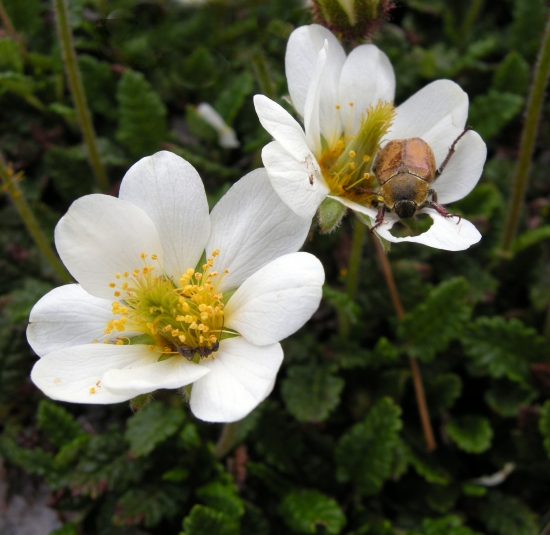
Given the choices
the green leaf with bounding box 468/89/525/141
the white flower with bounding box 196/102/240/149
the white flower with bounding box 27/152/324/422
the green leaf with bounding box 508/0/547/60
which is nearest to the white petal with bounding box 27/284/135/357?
the white flower with bounding box 27/152/324/422

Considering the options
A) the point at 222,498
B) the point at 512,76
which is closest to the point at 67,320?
the point at 222,498

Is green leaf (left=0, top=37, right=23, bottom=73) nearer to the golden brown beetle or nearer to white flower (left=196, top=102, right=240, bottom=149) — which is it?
white flower (left=196, top=102, right=240, bottom=149)

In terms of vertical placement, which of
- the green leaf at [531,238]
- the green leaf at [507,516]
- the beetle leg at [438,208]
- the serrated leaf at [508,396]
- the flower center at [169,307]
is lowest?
the green leaf at [507,516]

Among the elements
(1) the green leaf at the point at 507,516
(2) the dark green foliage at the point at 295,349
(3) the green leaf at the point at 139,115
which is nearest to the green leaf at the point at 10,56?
(2) the dark green foliage at the point at 295,349

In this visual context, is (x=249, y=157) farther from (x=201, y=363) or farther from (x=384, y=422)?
(x=201, y=363)

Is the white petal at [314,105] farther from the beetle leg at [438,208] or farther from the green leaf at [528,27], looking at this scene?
the green leaf at [528,27]

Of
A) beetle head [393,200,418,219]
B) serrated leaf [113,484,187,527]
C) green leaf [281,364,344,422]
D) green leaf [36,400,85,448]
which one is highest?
beetle head [393,200,418,219]
